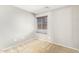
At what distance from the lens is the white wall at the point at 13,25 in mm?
1404

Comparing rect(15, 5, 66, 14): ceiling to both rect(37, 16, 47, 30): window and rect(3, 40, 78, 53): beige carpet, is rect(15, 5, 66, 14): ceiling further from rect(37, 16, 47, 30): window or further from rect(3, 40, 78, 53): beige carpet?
rect(3, 40, 78, 53): beige carpet

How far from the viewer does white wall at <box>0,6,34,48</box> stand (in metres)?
1.40

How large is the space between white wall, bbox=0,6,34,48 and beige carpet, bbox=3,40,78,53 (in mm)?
141

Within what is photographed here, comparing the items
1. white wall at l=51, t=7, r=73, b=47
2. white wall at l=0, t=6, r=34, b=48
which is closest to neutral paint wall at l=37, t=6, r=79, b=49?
white wall at l=51, t=7, r=73, b=47

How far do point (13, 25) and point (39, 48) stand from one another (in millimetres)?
605

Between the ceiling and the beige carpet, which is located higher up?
the ceiling

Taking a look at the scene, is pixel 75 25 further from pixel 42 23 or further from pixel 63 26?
pixel 42 23

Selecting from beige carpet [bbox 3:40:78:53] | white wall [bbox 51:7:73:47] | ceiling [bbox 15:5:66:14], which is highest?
ceiling [bbox 15:5:66:14]

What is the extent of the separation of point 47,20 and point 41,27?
170 mm

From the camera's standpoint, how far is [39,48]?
1469 millimetres

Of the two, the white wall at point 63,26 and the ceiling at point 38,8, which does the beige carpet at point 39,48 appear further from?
the ceiling at point 38,8

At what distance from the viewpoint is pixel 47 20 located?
4.95 ft
